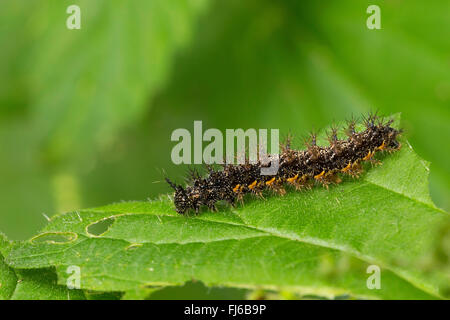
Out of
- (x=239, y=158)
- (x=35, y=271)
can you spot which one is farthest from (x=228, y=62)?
(x=35, y=271)

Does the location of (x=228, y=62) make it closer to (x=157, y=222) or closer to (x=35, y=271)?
(x=157, y=222)

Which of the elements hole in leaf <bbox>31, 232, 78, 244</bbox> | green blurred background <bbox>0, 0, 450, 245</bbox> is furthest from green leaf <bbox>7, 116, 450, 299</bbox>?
green blurred background <bbox>0, 0, 450, 245</bbox>

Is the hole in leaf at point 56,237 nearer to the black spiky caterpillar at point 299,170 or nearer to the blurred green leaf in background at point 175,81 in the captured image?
the black spiky caterpillar at point 299,170

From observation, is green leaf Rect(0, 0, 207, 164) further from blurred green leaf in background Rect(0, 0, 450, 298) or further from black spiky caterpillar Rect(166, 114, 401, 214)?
black spiky caterpillar Rect(166, 114, 401, 214)

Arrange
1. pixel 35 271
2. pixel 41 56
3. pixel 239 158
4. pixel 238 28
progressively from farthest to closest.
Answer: pixel 238 28 < pixel 41 56 < pixel 239 158 < pixel 35 271

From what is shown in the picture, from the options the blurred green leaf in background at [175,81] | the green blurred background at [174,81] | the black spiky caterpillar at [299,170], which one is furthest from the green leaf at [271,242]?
the green blurred background at [174,81]
